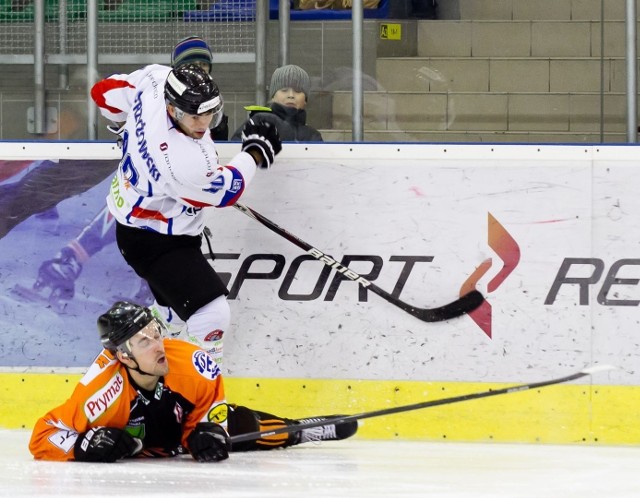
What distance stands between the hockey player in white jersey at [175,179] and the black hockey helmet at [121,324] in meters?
0.46

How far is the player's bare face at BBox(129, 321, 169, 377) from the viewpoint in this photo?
145 inches

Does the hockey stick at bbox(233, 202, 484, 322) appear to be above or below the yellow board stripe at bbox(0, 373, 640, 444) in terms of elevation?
above

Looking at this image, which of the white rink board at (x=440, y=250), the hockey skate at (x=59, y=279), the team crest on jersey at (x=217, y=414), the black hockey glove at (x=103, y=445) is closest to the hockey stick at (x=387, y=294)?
the white rink board at (x=440, y=250)

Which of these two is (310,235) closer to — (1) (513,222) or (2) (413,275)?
(2) (413,275)

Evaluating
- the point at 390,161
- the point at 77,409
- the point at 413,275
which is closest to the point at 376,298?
the point at 413,275

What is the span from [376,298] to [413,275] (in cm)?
15

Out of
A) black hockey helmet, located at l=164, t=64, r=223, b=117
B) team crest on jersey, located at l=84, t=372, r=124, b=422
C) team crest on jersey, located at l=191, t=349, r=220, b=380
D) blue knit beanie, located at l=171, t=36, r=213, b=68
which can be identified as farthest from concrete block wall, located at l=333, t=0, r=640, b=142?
team crest on jersey, located at l=84, t=372, r=124, b=422

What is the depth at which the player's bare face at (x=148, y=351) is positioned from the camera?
12.1 feet

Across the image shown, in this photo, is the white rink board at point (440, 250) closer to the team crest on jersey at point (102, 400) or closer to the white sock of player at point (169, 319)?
the white sock of player at point (169, 319)

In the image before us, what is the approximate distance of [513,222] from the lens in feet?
14.5

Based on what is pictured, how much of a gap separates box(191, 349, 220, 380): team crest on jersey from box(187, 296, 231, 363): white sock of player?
0.32m

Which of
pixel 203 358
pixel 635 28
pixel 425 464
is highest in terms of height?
pixel 635 28

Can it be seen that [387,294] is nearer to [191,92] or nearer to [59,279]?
[191,92]

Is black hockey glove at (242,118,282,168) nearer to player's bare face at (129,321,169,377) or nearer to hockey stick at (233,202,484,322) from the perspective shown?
hockey stick at (233,202,484,322)
